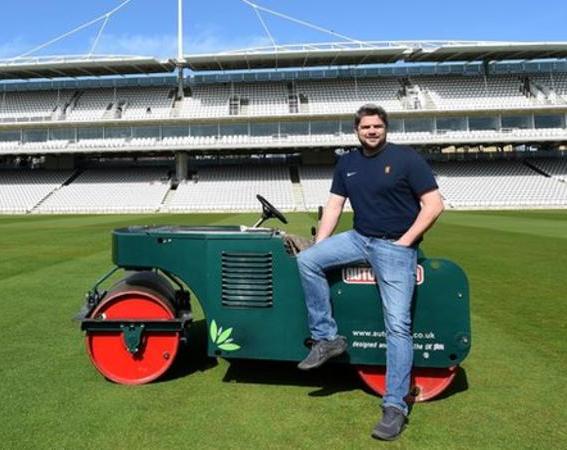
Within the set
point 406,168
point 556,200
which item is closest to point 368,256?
point 406,168

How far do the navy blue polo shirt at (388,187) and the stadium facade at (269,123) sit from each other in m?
39.2

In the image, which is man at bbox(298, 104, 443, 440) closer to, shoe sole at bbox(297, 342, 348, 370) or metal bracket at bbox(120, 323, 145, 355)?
shoe sole at bbox(297, 342, 348, 370)

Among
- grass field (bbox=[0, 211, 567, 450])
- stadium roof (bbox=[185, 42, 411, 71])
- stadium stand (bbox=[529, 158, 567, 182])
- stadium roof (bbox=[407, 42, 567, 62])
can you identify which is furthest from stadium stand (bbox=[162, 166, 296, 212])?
grass field (bbox=[0, 211, 567, 450])

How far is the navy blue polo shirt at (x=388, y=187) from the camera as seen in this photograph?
142 inches

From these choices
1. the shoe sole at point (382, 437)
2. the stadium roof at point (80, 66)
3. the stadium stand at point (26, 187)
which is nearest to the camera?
the shoe sole at point (382, 437)

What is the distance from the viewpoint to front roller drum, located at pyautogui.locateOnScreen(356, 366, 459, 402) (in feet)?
13.3

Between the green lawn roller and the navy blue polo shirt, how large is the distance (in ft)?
1.18

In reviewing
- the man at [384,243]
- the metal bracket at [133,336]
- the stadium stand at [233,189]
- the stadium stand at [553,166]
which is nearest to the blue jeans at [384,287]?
the man at [384,243]

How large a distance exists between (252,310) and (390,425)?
1269 mm

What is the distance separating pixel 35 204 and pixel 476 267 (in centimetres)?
4234

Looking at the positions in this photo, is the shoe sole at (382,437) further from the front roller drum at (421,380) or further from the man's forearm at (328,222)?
the man's forearm at (328,222)

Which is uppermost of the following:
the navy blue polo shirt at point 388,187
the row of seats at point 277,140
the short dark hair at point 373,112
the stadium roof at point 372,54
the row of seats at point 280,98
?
the stadium roof at point 372,54

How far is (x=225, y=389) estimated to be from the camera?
4.26 m

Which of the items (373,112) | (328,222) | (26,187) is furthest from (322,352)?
(26,187)
